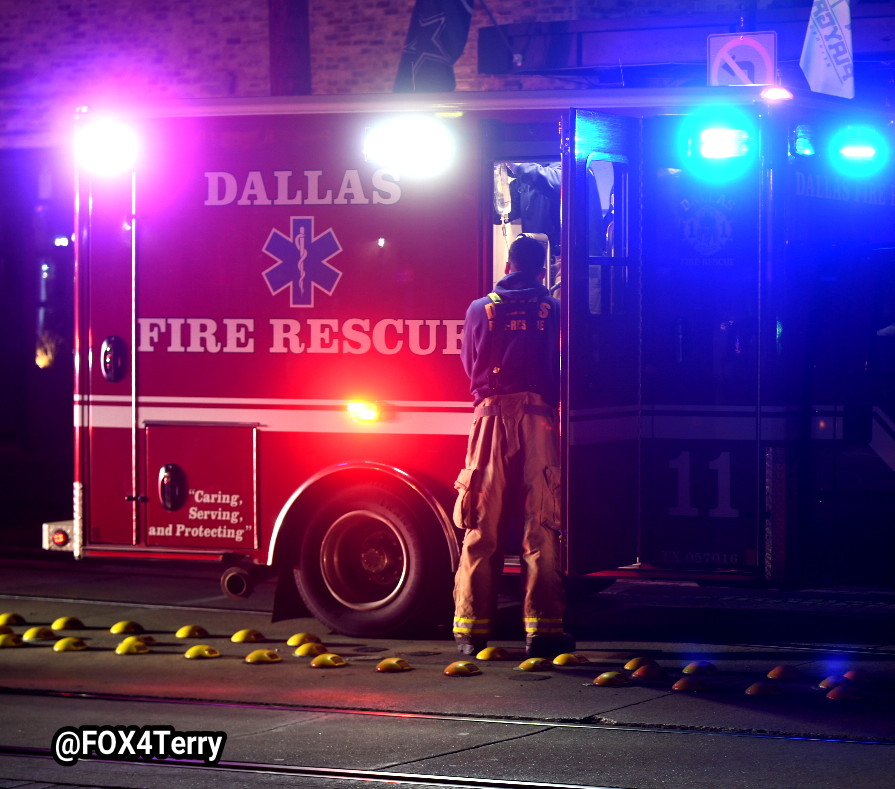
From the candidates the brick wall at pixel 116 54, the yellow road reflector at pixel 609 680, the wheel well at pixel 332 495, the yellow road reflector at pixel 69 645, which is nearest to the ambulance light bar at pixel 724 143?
the wheel well at pixel 332 495

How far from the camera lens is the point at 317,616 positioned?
9211 mm

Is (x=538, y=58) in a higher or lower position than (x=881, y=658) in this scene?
higher

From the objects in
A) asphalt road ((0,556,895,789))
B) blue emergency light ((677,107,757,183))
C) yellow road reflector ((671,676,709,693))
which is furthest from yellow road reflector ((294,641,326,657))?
blue emergency light ((677,107,757,183))

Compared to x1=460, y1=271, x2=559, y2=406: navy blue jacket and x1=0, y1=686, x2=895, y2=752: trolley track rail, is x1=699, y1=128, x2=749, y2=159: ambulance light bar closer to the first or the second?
x1=460, y1=271, x2=559, y2=406: navy blue jacket

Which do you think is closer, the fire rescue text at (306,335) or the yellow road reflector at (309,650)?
the yellow road reflector at (309,650)

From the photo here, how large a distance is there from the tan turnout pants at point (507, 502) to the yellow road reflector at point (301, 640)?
835 mm

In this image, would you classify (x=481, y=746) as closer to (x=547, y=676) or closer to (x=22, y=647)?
(x=547, y=676)

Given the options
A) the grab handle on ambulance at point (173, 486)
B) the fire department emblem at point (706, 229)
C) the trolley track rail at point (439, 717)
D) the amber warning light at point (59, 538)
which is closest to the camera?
the trolley track rail at point (439, 717)

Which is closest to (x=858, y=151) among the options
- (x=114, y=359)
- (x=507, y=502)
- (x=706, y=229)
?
(x=706, y=229)

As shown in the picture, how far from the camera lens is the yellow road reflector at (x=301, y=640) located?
28.7 feet

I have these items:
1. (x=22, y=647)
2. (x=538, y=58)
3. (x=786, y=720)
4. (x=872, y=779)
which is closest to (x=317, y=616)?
(x=22, y=647)

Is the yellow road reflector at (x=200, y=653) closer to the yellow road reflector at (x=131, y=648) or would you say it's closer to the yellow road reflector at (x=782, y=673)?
the yellow road reflector at (x=131, y=648)

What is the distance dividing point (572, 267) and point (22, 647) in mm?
3344

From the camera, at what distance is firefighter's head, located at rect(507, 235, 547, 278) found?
8.44 m
